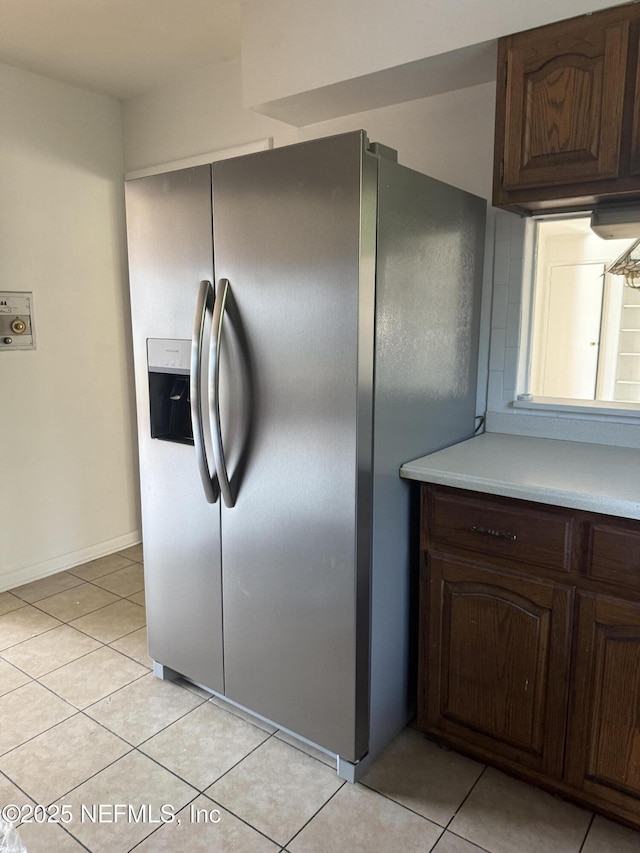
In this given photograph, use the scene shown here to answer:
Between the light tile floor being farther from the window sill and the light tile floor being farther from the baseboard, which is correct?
the window sill

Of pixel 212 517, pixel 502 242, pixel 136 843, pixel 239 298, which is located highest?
pixel 502 242

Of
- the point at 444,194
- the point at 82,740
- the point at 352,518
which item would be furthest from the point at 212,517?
the point at 444,194

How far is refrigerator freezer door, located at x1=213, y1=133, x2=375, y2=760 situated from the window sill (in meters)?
0.85

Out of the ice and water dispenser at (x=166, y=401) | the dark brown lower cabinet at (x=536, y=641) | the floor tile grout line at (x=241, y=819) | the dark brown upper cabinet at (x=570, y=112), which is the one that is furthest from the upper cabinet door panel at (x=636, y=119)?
the floor tile grout line at (x=241, y=819)

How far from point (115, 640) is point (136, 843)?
3.69 ft

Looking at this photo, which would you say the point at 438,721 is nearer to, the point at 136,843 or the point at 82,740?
the point at 136,843

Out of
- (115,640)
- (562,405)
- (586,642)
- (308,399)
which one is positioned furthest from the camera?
(115,640)

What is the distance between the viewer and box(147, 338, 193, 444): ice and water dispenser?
2123 millimetres

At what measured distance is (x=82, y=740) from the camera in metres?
2.03

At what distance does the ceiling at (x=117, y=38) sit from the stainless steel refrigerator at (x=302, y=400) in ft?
2.99

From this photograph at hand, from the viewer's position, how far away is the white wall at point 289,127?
2.26 meters

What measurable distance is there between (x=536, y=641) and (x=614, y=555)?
34 cm

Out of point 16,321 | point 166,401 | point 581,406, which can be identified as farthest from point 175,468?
point 16,321

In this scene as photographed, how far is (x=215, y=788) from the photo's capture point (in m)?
1.82
